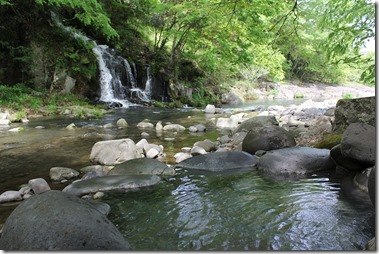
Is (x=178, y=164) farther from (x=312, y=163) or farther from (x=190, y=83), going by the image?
(x=190, y=83)

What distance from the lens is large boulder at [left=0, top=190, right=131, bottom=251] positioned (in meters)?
2.07

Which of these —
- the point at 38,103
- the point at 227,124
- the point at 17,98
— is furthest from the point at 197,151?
the point at 17,98

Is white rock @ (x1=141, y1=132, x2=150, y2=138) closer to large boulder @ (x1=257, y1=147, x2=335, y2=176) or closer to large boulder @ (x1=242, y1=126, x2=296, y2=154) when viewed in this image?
large boulder @ (x1=242, y1=126, x2=296, y2=154)

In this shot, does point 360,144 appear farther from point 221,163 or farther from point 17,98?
point 17,98

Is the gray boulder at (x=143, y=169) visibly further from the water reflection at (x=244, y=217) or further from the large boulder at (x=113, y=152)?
the large boulder at (x=113, y=152)

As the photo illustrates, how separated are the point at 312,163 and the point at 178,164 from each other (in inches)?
87.0

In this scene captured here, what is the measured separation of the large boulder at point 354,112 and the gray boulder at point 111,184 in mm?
3920

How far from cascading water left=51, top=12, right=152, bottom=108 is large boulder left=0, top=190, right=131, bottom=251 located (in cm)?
1339

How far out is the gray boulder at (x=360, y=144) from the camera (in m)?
3.96

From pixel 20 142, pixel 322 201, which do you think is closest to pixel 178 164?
pixel 322 201

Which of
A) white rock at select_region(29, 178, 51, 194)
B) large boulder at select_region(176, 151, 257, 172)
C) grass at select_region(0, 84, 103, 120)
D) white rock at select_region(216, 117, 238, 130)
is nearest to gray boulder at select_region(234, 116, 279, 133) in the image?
white rock at select_region(216, 117, 238, 130)

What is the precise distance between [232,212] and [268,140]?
3179mm

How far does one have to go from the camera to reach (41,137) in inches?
308

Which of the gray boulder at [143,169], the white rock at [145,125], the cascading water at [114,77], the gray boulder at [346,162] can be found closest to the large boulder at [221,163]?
the gray boulder at [143,169]
